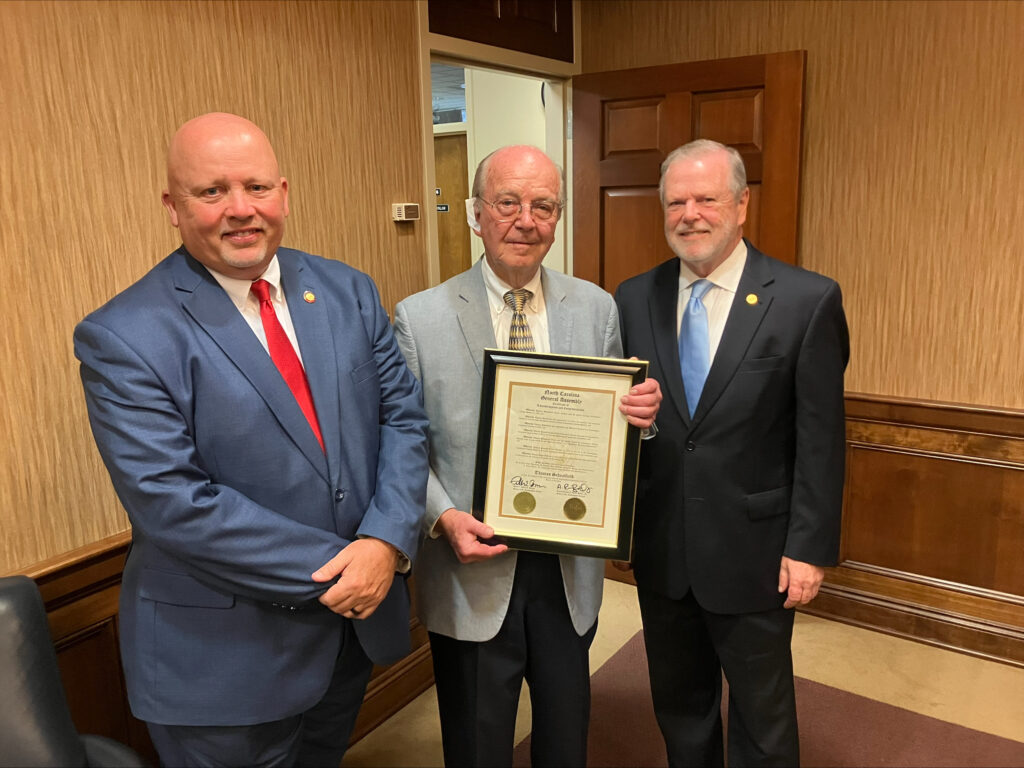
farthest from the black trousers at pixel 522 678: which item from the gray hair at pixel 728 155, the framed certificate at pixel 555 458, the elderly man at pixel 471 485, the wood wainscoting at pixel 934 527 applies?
the wood wainscoting at pixel 934 527

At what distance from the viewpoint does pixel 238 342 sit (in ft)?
4.54

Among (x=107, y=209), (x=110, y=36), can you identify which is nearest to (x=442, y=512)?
(x=107, y=209)

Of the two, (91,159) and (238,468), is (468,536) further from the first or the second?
(91,159)

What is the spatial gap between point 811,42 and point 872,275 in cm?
91

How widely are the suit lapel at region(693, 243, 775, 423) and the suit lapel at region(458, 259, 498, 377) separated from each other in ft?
1.56

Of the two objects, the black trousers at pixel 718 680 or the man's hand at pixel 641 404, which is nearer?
the man's hand at pixel 641 404

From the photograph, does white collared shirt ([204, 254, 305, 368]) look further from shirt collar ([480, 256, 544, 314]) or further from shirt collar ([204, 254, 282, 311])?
shirt collar ([480, 256, 544, 314])

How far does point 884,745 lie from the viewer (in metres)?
2.43

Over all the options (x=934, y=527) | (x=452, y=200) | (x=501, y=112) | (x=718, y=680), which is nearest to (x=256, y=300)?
(x=718, y=680)

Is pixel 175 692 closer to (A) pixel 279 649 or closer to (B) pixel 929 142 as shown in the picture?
(A) pixel 279 649

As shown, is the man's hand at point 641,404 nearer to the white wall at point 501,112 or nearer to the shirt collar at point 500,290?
the shirt collar at point 500,290

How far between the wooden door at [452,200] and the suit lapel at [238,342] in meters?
4.19

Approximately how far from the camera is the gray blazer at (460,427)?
1.69 meters

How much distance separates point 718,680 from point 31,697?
59.5 inches
